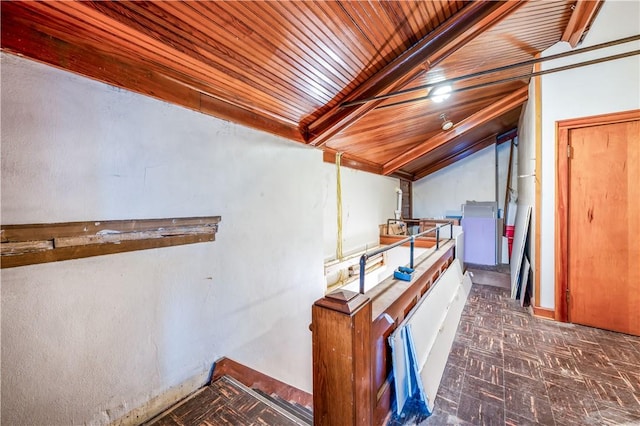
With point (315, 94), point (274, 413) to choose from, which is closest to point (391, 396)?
point (274, 413)

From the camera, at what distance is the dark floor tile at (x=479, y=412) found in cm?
149

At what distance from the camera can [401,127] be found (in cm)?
381

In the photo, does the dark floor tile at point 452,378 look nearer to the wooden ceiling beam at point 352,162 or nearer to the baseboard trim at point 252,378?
the baseboard trim at point 252,378

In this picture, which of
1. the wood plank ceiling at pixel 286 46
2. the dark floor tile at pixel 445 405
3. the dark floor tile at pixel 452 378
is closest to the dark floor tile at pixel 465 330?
the dark floor tile at pixel 452 378

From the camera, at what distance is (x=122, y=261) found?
1.46 m

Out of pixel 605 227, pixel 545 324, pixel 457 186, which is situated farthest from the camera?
pixel 457 186

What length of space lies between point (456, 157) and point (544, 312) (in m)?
4.59

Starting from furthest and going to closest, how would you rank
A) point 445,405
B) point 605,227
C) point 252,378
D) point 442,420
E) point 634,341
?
point 605,227, point 634,341, point 252,378, point 445,405, point 442,420

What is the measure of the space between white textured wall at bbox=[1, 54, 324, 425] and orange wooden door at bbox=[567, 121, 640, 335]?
10.6 ft

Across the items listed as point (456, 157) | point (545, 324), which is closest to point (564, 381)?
point (545, 324)

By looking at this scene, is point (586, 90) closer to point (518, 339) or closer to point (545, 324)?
point (545, 324)

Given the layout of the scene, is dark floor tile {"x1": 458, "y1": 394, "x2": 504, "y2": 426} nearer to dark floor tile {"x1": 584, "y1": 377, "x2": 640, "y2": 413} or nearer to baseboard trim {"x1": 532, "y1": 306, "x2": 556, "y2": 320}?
dark floor tile {"x1": 584, "y1": 377, "x2": 640, "y2": 413}

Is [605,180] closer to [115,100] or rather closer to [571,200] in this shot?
[571,200]

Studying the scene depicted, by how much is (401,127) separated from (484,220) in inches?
140
